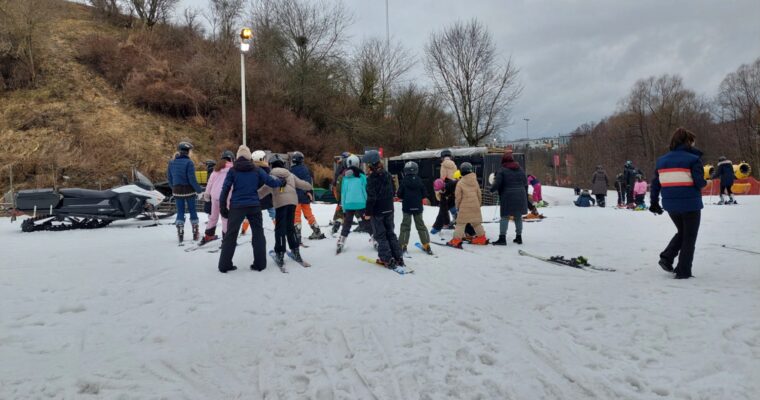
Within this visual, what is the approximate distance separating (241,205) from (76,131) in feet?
59.4

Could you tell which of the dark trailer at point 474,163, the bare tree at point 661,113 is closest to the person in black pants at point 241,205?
the dark trailer at point 474,163

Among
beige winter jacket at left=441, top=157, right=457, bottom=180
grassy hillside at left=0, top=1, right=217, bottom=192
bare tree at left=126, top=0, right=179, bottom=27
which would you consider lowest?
beige winter jacket at left=441, top=157, right=457, bottom=180

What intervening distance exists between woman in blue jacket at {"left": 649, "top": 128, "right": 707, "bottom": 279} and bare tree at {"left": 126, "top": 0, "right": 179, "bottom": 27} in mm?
34019

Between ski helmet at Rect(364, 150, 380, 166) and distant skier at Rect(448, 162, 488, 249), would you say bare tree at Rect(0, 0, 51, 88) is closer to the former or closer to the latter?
ski helmet at Rect(364, 150, 380, 166)

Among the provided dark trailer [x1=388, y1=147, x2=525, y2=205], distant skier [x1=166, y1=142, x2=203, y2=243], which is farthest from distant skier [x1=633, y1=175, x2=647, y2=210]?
distant skier [x1=166, y1=142, x2=203, y2=243]

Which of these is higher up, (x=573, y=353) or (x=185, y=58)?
(x=185, y=58)

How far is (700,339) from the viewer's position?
3.47 metres

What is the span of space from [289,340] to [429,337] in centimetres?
116

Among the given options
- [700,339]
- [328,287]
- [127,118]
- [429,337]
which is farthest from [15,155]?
[700,339]

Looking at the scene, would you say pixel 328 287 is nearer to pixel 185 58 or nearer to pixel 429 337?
pixel 429 337

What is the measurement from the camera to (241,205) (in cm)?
618

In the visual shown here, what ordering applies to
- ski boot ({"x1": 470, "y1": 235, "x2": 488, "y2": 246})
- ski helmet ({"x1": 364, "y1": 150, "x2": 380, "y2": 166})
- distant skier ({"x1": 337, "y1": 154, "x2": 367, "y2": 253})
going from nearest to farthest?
ski helmet ({"x1": 364, "y1": 150, "x2": 380, "y2": 166}), distant skier ({"x1": 337, "y1": 154, "x2": 367, "y2": 253}), ski boot ({"x1": 470, "y1": 235, "x2": 488, "y2": 246})

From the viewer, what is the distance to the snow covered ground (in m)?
2.91

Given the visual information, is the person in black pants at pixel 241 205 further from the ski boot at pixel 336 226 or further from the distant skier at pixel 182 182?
the ski boot at pixel 336 226
